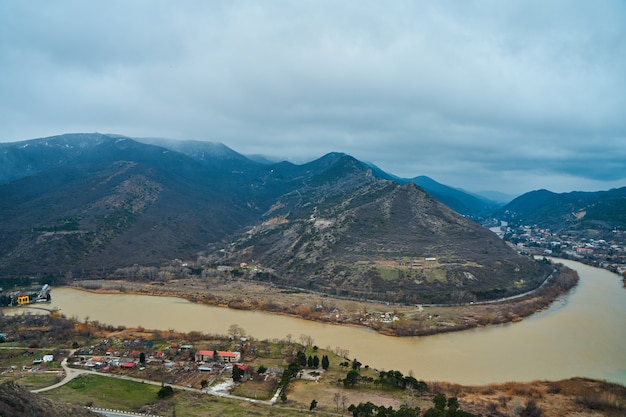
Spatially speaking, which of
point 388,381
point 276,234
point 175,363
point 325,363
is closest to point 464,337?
point 388,381

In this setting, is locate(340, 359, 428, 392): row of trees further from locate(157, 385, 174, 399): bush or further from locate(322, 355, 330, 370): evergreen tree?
locate(157, 385, 174, 399): bush

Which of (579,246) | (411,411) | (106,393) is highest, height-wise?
(579,246)

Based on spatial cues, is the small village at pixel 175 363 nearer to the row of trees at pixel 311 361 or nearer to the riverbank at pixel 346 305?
the row of trees at pixel 311 361

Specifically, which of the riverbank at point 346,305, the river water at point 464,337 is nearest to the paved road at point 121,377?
the river water at point 464,337

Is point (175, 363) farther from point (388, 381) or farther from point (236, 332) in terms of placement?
point (388, 381)

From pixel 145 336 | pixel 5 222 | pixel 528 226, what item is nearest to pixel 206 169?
pixel 5 222

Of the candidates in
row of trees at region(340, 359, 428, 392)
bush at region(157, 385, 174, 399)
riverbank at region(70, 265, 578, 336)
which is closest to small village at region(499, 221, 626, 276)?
riverbank at region(70, 265, 578, 336)

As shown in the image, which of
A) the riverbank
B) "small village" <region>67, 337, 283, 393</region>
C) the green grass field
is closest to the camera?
the green grass field
